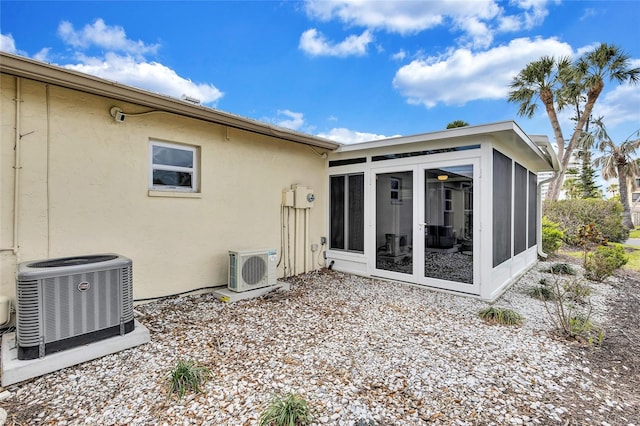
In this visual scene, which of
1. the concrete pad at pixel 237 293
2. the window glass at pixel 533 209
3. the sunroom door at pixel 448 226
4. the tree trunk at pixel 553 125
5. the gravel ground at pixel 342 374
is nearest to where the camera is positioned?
the gravel ground at pixel 342 374

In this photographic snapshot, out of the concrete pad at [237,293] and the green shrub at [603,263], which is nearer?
the concrete pad at [237,293]

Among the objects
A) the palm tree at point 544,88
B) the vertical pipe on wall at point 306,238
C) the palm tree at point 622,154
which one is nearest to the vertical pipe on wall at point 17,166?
the vertical pipe on wall at point 306,238

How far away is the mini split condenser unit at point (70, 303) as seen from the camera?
2.34 m

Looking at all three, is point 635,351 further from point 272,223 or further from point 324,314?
point 272,223

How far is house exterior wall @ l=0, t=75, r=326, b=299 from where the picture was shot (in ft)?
10.3

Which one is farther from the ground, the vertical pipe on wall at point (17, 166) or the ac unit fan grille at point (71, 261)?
the vertical pipe on wall at point (17, 166)

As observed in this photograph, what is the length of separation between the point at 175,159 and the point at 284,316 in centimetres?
278

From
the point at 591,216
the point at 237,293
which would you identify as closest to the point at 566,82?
the point at 591,216

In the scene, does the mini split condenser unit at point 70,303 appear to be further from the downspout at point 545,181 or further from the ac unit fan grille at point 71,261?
the downspout at point 545,181

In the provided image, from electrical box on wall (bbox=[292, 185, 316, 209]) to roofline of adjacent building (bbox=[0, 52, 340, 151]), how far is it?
1031 mm

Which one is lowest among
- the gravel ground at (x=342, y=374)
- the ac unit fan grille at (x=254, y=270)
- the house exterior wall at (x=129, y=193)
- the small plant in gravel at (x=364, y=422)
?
the gravel ground at (x=342, y=374)

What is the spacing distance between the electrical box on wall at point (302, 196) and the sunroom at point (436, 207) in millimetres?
705

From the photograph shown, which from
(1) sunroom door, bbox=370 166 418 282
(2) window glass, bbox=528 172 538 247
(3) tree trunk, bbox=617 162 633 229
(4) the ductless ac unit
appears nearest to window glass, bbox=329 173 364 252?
(1) sunroom door, bbox=370 166 418 282

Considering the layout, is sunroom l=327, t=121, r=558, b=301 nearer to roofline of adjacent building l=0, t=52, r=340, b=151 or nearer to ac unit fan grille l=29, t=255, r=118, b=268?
roofline of adjacent building l=0, t=52, r=340, b=151
